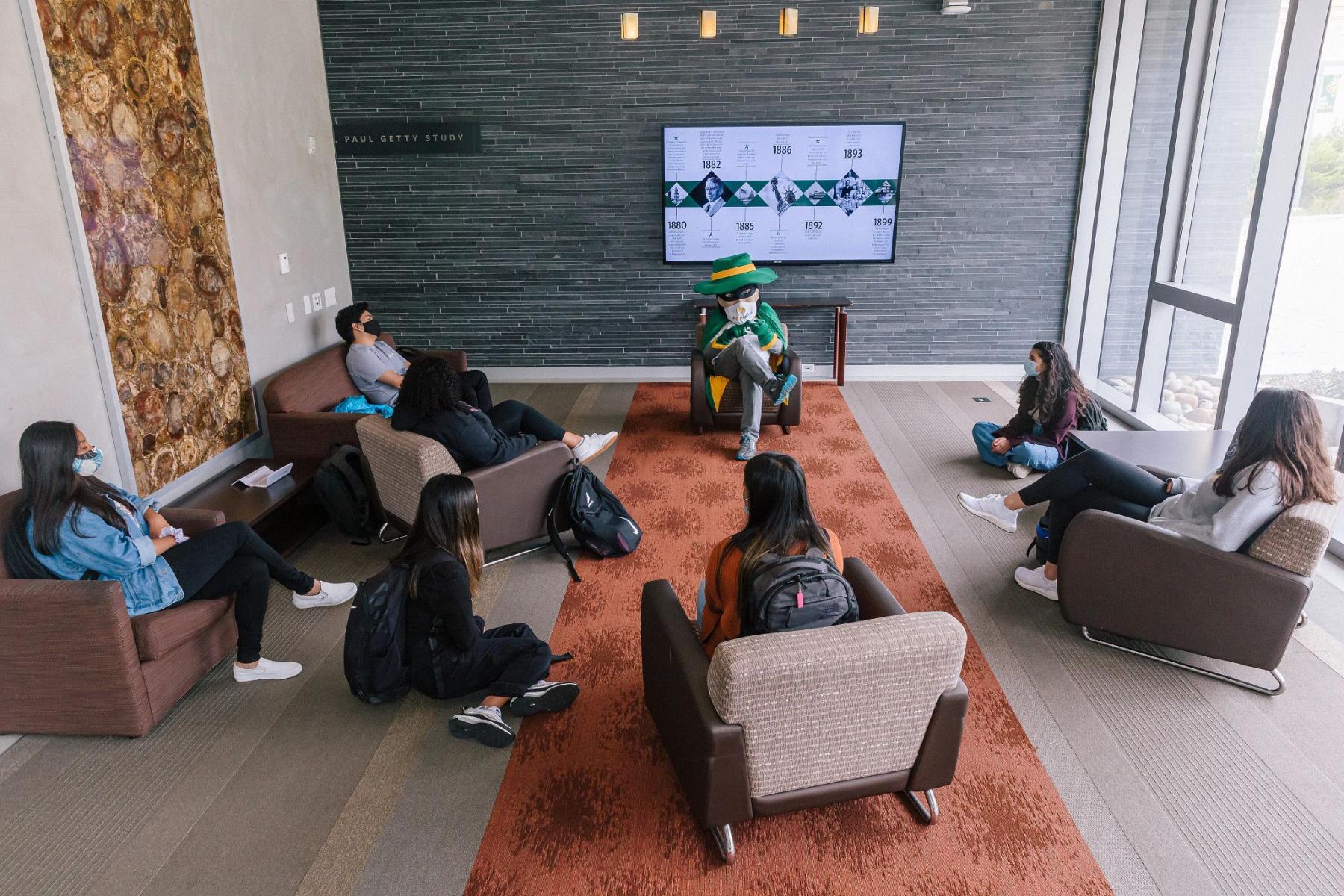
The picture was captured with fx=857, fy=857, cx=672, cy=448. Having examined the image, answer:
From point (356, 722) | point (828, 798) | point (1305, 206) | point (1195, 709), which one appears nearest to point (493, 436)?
point (356, 722)

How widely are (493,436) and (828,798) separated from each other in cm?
224

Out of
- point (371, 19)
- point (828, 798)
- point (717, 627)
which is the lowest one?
point (828, 798)

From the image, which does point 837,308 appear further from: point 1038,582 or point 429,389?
point 429,389

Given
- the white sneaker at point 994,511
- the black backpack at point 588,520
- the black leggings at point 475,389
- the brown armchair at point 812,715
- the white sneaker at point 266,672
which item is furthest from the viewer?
the black leggings at point 475,389

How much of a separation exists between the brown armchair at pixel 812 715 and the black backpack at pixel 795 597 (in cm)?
10

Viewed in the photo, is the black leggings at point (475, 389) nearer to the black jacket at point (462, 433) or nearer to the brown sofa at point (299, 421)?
the brown sofa at point (299, 421)

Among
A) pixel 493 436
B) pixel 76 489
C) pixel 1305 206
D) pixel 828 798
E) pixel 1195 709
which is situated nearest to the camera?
pixel 828 798

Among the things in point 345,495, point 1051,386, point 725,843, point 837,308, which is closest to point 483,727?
point 725,843

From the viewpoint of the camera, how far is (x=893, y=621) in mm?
2057

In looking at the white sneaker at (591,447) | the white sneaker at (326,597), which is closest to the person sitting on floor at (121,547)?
the white sneaker at (326,597)

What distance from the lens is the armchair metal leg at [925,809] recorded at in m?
2.42

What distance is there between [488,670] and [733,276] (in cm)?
357

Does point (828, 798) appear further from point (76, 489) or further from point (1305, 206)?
point (1305, 206)

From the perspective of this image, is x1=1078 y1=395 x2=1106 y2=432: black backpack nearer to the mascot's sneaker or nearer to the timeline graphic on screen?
the mascot's sneaker
